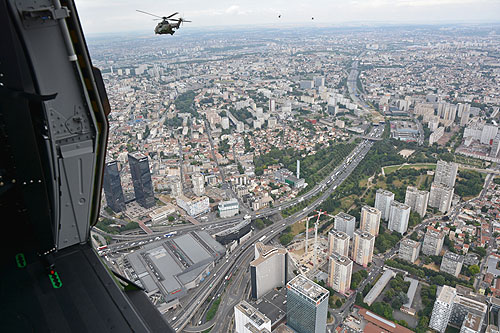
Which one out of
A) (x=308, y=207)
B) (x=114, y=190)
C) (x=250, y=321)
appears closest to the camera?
(x=250, y=321)

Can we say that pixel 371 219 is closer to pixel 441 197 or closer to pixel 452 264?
pixel 452 264

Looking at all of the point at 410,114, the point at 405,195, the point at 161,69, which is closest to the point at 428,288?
the point at 405,195

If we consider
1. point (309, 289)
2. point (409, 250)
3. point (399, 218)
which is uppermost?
point (309, 289)

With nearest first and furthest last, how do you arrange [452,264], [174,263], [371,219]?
1. [452,264]
2. [174,263]
3. [371,219]

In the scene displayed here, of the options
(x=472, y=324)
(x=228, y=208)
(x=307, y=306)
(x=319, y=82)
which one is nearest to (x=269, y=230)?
(x=228, y=208)

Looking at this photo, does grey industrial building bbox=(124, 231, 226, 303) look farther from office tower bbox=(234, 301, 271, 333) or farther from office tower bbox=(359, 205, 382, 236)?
office tower bbox=(359, 205, 382, 236)

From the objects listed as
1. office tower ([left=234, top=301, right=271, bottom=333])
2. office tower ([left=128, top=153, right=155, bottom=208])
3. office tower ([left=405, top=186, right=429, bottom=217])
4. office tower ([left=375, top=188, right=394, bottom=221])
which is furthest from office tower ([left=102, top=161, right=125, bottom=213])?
office tower ([left=405, top=186, right=429, bottom=217])
